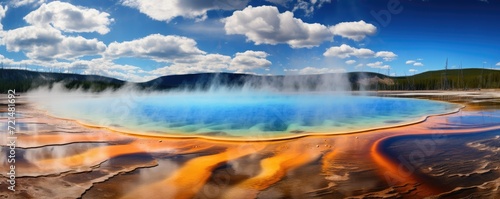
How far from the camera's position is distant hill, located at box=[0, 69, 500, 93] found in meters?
83.6

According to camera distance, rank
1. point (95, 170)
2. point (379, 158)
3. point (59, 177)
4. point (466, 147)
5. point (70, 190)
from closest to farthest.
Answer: point (70, 190)
point (59, 177)
point (95, 170)
point (379, 158)
point (466, 147)

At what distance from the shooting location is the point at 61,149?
9.08 meters

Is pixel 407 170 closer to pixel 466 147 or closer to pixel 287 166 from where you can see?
pixel 287 166

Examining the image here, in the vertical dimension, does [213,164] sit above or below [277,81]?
below

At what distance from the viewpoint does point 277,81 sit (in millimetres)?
130500

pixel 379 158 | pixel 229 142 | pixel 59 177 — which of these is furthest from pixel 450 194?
pixel 59 177

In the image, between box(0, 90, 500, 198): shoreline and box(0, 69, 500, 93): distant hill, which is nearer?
box(0, 90, 500, 198): shoreline

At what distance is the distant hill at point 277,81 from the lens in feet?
274

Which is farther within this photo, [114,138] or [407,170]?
[114,138]

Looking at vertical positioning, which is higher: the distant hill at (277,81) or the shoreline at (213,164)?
the distant hill at (277,81)

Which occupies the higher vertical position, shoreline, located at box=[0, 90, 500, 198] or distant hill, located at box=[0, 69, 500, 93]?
distant hill, located at box=[0, 69, 500, 93]

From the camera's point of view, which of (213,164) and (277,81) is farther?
(277,81)

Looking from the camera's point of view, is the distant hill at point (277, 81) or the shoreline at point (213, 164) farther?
the distant hill at point (277, 81)

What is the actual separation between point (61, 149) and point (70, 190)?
4.09 meters
